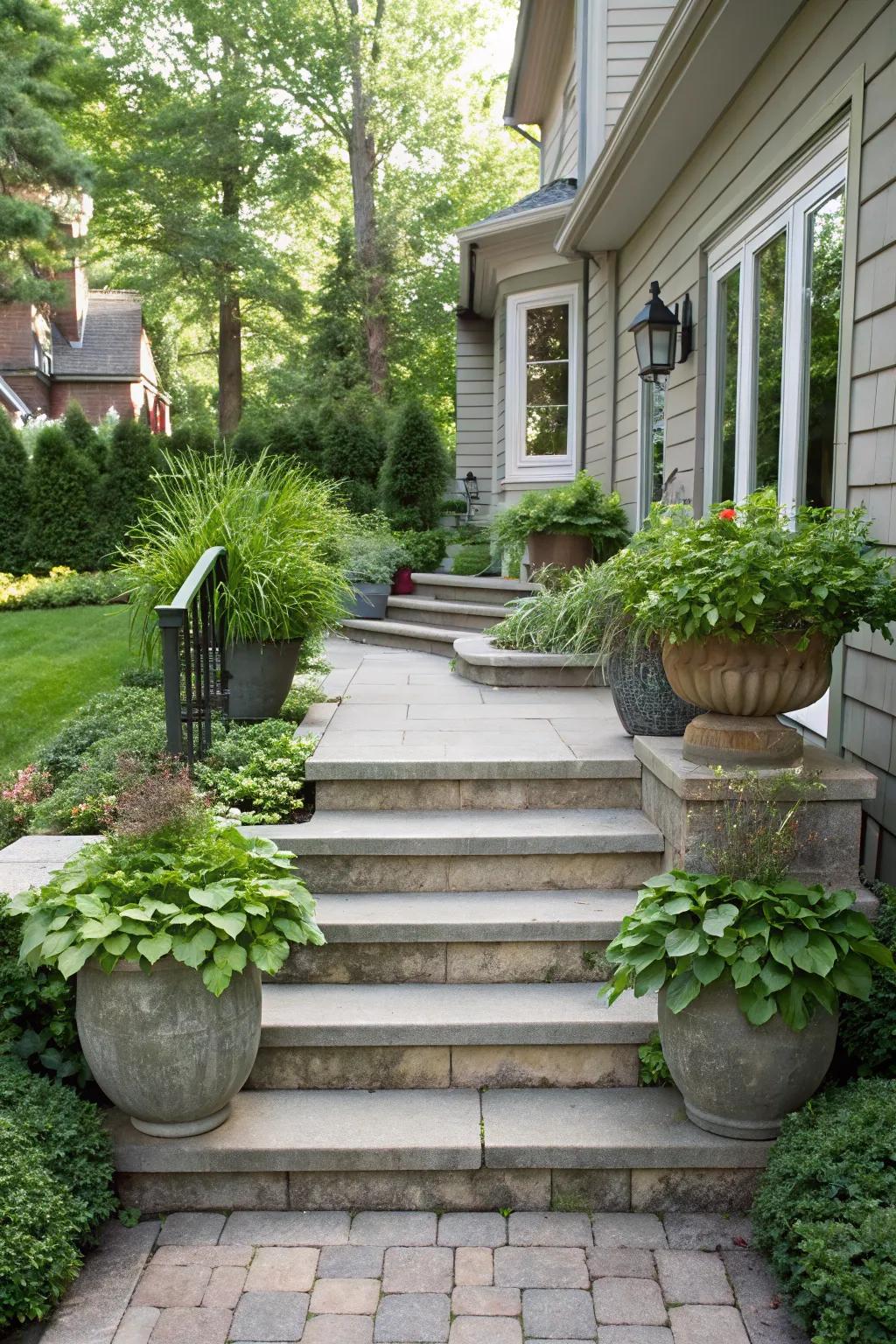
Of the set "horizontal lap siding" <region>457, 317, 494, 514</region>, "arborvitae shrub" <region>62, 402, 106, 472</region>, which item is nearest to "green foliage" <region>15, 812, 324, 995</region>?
"horizontal lap siding" <region>457, 317, 494, 514</region>

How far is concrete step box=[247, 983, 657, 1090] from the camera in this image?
2.91 metres

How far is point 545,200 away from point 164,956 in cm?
803

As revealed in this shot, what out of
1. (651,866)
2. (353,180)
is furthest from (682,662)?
(353,180)

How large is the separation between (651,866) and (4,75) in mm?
13845

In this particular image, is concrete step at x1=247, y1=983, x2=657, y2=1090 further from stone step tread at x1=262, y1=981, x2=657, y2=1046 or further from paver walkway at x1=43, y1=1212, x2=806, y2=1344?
paver walkway at x1=43, y1=1212, x2=806, y2=1344

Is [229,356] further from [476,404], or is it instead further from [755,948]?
[755,948]

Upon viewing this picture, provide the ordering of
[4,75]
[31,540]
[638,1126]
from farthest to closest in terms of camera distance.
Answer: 1. [4,75]
2. [31,540]
3. [638,1126]

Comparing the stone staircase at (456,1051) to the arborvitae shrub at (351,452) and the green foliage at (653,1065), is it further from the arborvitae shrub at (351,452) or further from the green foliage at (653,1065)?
the arborvitae shrub at (351,452)

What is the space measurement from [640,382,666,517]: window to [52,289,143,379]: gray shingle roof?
53.8ft

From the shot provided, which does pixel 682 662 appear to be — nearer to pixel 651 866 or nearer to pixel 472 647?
pixel 651 866

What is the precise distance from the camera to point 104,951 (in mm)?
2523

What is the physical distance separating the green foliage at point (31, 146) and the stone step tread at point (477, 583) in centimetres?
765

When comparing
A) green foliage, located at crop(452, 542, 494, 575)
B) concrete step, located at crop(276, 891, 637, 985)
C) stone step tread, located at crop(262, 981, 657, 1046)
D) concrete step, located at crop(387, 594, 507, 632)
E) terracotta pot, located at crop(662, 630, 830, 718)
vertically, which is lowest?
stone step tread, located at crop(262, 981, 657, 1046)

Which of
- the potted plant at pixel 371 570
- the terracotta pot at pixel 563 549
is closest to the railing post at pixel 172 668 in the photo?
the terracotta pot at pixel 563 549
